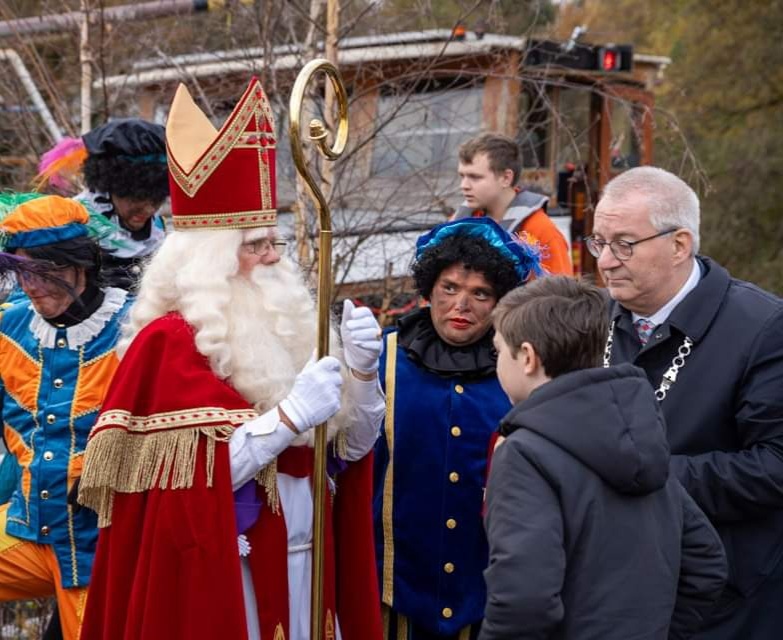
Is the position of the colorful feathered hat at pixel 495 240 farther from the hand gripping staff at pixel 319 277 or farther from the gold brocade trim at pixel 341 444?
the gold brocade trim at pixel 341 444

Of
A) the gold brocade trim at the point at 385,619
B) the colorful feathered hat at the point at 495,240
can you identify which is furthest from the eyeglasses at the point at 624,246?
the gold brocade trim at the point at 385,619

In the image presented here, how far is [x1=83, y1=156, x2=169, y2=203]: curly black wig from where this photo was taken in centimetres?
495

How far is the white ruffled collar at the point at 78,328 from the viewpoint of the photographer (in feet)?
13.3

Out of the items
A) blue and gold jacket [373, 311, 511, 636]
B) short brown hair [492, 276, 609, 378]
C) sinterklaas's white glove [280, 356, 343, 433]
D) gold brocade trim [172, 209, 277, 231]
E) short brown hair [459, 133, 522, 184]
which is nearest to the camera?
short brown hair [492, 276, 609, 378]

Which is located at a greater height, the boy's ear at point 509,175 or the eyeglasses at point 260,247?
the boy's ear at point 509,175

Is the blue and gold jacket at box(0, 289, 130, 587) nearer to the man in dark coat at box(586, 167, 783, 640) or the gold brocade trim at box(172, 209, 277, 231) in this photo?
the gold brocade trim at box(172, 209, 277, 231)

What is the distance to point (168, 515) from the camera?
3.32 metres

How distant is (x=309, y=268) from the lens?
5594mm

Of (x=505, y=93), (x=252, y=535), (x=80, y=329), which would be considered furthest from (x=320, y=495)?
(x=505, y=93)

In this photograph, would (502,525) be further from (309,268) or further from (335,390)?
(309,268)

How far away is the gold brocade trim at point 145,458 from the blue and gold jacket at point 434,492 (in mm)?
708

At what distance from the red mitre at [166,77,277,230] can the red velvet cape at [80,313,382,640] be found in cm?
34

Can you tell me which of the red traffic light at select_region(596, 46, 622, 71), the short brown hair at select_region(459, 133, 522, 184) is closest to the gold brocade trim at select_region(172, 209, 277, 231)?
the short brown hair at select_region(459, 133, 522, 184)

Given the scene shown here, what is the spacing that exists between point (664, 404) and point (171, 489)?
144 cm
